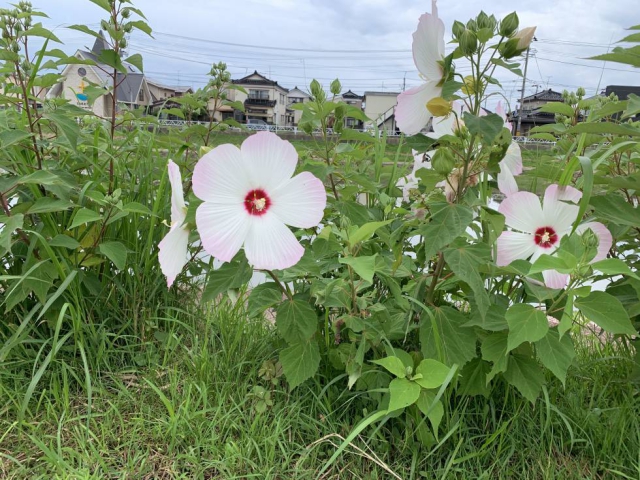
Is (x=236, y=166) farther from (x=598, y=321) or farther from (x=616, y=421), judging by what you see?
(x=616, y=421)

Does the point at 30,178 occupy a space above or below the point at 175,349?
above

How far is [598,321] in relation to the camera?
879 millimetres

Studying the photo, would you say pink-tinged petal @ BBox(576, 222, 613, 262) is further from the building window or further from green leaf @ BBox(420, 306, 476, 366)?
the building window

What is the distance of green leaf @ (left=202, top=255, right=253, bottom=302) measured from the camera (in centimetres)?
94

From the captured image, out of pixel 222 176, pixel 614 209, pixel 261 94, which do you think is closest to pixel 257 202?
pixel 222 176

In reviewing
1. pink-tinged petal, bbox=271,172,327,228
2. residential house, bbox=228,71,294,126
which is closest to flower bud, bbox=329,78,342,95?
pink-tinged petal, bbox=271,172,327,228

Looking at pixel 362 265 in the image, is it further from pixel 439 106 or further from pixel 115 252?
pixel 115 252

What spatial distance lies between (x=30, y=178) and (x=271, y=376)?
0.75m

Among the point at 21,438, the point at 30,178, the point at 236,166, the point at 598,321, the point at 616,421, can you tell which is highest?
the point at 236,166

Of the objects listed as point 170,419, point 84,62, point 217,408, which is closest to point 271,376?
point 217,408

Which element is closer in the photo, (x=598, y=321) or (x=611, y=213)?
(x=598, y=321)

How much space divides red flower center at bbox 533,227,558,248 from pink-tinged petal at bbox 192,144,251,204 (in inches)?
26.5

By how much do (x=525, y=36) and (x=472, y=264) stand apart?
1.35 feet

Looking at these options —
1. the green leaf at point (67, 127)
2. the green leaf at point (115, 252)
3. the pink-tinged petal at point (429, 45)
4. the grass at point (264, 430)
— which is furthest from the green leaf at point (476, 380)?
the green leaf at point (67, 127)
